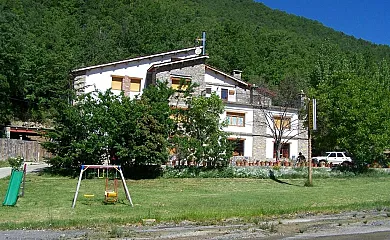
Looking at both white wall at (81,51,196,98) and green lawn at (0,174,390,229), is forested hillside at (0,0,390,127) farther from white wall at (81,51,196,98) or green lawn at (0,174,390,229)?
green lawn at (0,174,390,229)

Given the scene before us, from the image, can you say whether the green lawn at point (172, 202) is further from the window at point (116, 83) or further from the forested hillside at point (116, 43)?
the forested hillside at point (116, 43)

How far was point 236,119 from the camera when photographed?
4741 centimetres

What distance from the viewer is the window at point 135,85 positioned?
47.9 metres

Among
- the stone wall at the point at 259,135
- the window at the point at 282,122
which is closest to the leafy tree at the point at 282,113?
the window at the point at 282,122

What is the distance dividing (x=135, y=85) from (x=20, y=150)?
12246 millimetres

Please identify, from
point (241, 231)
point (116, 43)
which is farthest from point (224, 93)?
point (241, 231)

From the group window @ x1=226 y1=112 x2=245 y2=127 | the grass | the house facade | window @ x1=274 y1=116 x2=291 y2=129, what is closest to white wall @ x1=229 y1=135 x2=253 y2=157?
the house facade

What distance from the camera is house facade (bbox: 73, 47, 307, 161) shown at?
46.1m

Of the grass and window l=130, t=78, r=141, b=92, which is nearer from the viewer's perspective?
the grass

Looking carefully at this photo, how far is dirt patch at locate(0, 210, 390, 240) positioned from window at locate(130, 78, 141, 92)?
3339cm

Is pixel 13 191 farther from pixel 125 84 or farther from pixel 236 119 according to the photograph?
pixel 236 119

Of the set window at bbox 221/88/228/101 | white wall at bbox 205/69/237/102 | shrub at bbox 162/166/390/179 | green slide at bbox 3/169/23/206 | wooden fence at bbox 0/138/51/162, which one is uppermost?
white wall at bbox 205/69/237/102

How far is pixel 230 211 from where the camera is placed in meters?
17.9

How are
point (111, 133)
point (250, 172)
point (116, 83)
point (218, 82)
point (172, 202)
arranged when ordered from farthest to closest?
point (218, 82)
point (116, 83)
point (250, 172)
point (111, 133)
point (172, 202)
